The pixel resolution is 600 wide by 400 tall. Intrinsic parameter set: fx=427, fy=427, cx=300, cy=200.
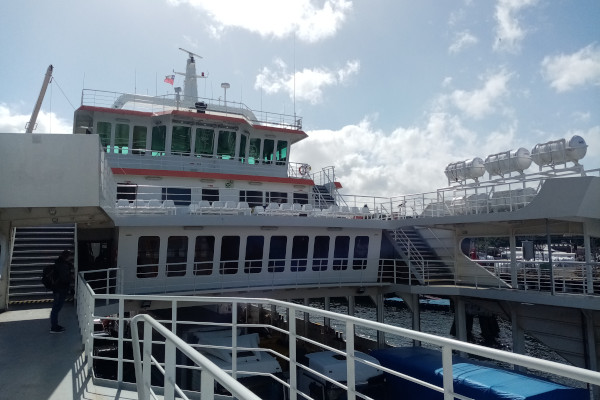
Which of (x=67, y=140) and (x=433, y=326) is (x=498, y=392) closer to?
(x=67, y=140)

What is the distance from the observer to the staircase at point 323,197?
69.1 feet

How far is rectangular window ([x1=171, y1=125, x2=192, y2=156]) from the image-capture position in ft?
63.1

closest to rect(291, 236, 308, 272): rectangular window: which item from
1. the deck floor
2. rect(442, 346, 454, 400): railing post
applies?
the deck floor

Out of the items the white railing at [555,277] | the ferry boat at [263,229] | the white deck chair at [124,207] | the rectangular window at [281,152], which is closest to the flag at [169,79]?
the ferry boat at [263,229]

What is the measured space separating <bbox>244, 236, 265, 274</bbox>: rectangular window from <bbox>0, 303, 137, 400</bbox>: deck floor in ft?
22.0

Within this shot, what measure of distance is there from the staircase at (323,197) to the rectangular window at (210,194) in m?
Result: 4.98

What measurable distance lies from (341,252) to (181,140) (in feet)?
29.0

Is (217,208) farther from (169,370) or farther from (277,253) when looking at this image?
(169,370)

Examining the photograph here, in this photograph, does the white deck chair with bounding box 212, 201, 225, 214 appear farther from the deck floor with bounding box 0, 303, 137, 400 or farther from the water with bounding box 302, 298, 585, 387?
the water with bounding box 302, 298, 585, 387

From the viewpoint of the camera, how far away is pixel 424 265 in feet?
57.0

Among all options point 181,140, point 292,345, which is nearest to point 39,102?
point 181,140

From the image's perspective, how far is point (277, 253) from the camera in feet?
52.1

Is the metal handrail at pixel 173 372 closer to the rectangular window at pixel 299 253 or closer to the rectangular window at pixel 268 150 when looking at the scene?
the rectangular window at pixel 299 253

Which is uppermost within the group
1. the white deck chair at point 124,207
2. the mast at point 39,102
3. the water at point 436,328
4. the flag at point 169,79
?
the flag at point 169,79
